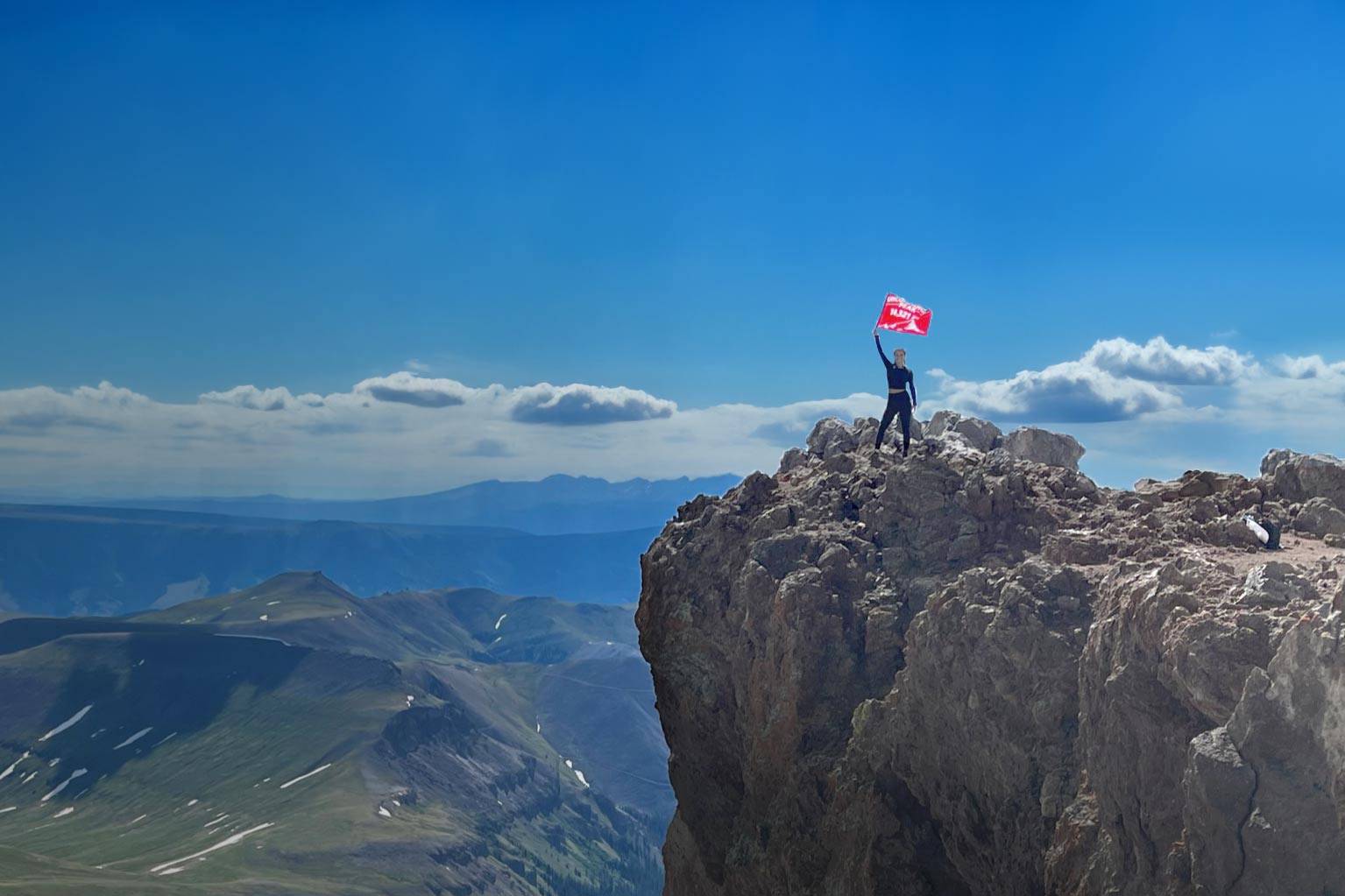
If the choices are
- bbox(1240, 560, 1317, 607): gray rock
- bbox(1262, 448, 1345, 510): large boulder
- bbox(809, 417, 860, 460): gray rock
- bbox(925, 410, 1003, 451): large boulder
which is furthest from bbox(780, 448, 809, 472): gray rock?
bbox(1240, 560, 1317, 607): gray rock

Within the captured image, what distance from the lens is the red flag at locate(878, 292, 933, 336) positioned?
139ft

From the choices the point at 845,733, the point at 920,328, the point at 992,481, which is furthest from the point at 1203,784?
the point at 920,328

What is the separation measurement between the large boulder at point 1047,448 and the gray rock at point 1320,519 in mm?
14129

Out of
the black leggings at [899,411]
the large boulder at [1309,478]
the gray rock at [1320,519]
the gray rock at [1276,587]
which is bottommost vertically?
the gray rock at [1276,587]

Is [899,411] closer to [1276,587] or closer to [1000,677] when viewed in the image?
[1000,677]

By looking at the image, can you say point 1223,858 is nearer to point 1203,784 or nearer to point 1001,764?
point 1203,784

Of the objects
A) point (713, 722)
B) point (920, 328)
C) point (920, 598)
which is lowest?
A: point (713, 722)

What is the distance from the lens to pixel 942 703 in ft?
95.6

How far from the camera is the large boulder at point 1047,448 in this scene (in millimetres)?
45562

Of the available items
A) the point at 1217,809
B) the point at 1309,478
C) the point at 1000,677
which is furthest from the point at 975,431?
the point at 1217,809

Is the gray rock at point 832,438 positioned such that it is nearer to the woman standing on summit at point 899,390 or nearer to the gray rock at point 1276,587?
the woman standing on summit at point 899,390

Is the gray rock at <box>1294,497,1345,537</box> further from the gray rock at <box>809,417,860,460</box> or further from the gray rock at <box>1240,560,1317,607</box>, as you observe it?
the gray rock at <box>809,417,860,460</box>

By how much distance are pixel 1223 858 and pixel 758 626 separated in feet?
54.8

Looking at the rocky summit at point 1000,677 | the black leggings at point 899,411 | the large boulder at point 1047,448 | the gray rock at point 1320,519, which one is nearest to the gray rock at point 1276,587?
the rocky summit at point 1000,677
